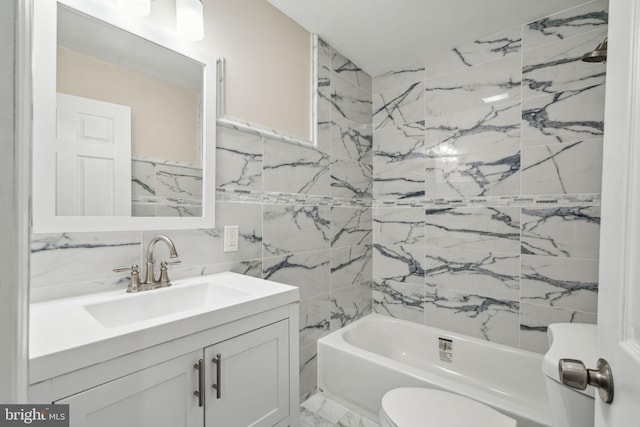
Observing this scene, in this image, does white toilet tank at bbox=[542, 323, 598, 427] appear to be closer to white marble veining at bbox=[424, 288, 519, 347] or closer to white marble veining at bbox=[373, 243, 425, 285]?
white marble veining at bbox=[424, 288, 519, 347]

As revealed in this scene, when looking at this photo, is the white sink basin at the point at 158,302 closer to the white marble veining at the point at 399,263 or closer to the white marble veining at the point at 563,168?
the white marble veining at the point at 399,263

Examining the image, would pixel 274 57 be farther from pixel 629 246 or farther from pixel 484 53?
pixel 629 246

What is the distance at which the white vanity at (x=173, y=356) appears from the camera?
0.69m

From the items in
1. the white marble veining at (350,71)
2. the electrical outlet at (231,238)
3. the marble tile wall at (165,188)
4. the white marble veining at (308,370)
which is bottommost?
the white marble veining at (308,370)

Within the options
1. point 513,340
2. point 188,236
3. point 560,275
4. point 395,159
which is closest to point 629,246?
point 188,236

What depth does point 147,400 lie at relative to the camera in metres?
0.80

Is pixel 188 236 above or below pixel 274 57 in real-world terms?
below

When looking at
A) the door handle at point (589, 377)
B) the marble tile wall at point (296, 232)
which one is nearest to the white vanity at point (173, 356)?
the marble tile wall at point (296, 232)

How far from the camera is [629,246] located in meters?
0.43

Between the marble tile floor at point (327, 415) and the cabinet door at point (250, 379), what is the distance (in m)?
0.77

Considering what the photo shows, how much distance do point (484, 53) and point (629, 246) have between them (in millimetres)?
2184

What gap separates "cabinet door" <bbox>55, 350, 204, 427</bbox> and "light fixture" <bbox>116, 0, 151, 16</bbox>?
1318 mm

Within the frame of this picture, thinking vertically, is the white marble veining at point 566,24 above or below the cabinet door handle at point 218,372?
above

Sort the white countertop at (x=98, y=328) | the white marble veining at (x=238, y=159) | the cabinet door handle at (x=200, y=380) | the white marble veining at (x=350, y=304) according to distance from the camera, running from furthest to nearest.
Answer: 1. the white marble veining at (x=350, y=304)
2. the white marble veining at (x=238, y=159)
3. the cabinet door handle at (x=200, y=380)
4. the white countertop at (x=98, y=328)
